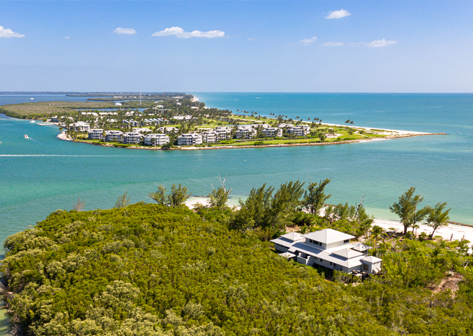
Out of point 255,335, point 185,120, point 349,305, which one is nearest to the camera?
point 255,335

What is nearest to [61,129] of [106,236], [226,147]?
[226,147]

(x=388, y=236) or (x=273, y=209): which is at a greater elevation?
(x=273, y=209)

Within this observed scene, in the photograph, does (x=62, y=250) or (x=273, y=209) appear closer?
(x=62, y=250)

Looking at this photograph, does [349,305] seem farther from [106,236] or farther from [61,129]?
[61,129]

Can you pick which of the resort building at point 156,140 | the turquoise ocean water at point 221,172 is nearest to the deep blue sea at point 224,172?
the turquoise ocean water at point 221,172

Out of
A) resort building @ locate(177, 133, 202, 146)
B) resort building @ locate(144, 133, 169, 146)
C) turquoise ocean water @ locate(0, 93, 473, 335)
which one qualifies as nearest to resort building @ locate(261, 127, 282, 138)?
turquoise ocean water @ locate(0, 93, 473, 335)

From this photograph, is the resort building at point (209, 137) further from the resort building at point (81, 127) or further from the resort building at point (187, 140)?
the resort building at point (81, 127)

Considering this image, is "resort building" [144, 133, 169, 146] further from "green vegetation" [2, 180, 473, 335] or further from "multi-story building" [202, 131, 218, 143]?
"green vegetation" [2, 180, 473, 335]
